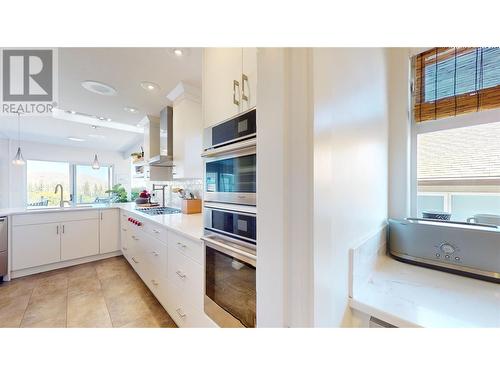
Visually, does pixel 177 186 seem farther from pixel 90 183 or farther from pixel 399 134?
pixel 90 183

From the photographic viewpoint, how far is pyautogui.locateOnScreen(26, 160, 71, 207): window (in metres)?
4.73

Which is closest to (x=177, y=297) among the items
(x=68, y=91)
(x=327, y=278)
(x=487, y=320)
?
(x=327, y=278)

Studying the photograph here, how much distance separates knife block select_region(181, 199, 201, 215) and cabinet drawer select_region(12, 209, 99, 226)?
1772mm

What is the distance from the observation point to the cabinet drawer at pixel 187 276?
122 cm

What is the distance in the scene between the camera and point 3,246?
2.33m

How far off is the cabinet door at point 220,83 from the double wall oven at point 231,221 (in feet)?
0.23

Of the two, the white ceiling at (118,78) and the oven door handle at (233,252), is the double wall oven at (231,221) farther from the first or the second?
the white ceiling at (118,78)

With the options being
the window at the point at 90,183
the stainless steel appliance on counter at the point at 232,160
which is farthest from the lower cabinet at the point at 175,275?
the window at the point at 90,183

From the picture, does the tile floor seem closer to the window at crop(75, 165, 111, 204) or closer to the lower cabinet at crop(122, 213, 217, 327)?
the lower cabinet at crop(122, 213, 217, 327)

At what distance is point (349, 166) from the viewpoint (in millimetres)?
710

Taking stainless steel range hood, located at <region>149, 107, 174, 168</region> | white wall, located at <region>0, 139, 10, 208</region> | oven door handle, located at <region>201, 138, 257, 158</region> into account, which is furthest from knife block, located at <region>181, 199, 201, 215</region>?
white wall, located at <region>0, 139, 10, 208</region>

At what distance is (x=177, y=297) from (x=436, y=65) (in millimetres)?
2342

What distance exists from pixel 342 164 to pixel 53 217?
12.0 ft

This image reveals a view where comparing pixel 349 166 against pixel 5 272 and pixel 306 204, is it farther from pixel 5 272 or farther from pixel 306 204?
pixel 5 272
